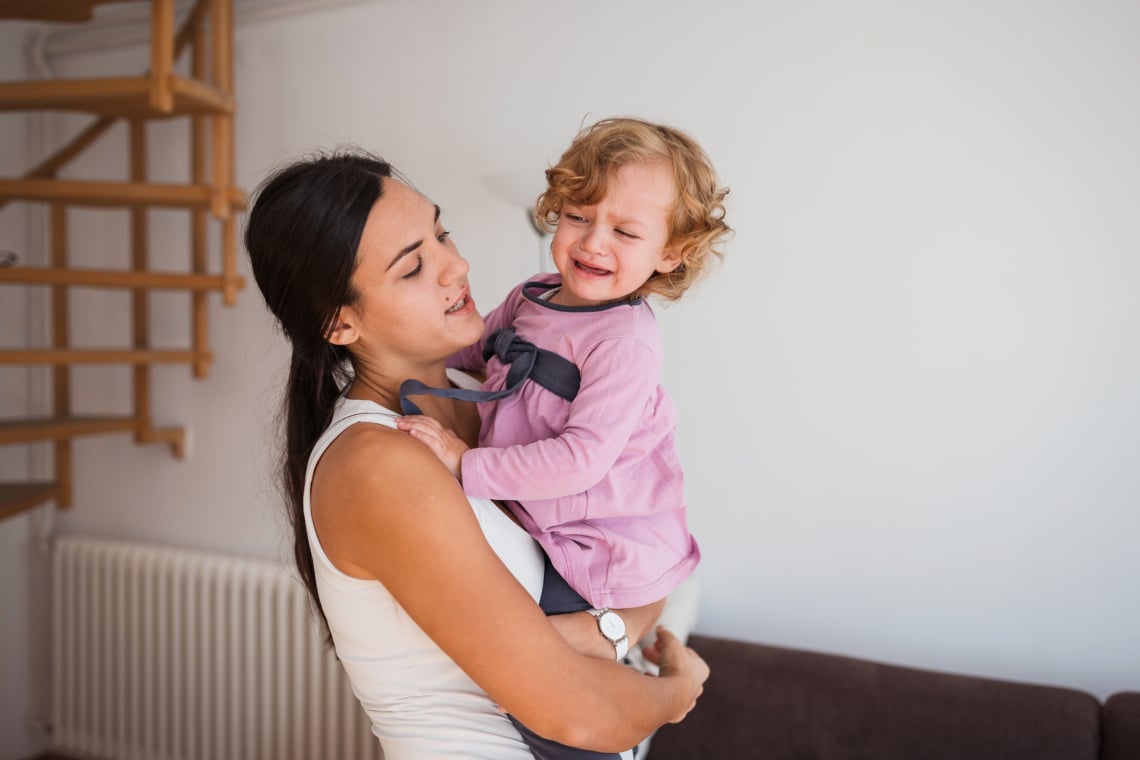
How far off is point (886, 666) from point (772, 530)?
1.61ft

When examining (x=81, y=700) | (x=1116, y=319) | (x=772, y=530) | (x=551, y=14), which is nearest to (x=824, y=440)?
(x=772, y=530)

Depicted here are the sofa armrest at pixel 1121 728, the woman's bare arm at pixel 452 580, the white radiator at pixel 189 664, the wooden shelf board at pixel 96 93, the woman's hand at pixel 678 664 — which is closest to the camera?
the woman's bare arm at pixel 452 580

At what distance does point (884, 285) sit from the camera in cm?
239

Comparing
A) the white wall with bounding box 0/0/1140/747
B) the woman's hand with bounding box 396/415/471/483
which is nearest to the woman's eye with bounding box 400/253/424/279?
the woman's hand with bounding box 396/415/471/483

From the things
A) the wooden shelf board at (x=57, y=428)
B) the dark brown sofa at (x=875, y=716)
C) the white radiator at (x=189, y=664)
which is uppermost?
the wooden shelf board at (x=57, y=428)

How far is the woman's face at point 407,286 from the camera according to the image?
1188mm

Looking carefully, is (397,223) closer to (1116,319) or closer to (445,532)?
(445,532)

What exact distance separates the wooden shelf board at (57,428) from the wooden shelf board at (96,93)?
1.01 metres

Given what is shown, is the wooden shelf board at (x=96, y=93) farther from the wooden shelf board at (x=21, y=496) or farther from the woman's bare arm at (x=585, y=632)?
the woman's bare arm at (x=585, y=632)

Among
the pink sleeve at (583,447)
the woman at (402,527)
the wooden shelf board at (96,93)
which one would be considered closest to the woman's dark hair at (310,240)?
the woman at (402,527)

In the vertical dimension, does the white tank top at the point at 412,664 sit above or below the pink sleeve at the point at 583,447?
below

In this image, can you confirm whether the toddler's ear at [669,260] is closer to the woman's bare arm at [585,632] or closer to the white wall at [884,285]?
the woman's bare arm at [585,632]

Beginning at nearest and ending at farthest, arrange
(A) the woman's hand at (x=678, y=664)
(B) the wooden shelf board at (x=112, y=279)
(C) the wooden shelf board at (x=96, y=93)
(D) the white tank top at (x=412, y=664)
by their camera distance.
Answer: (D) the white tank top at (x=412, y=664) < (A) the woman's hand at (x=678, y=664) < (C) the wooden shelf board at (x=96, y=93) < (B) the wooden shelf board at (x=112, y=279)

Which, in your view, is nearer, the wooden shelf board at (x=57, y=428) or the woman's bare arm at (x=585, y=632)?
the woman's bare arm at (x=585, y=632)
